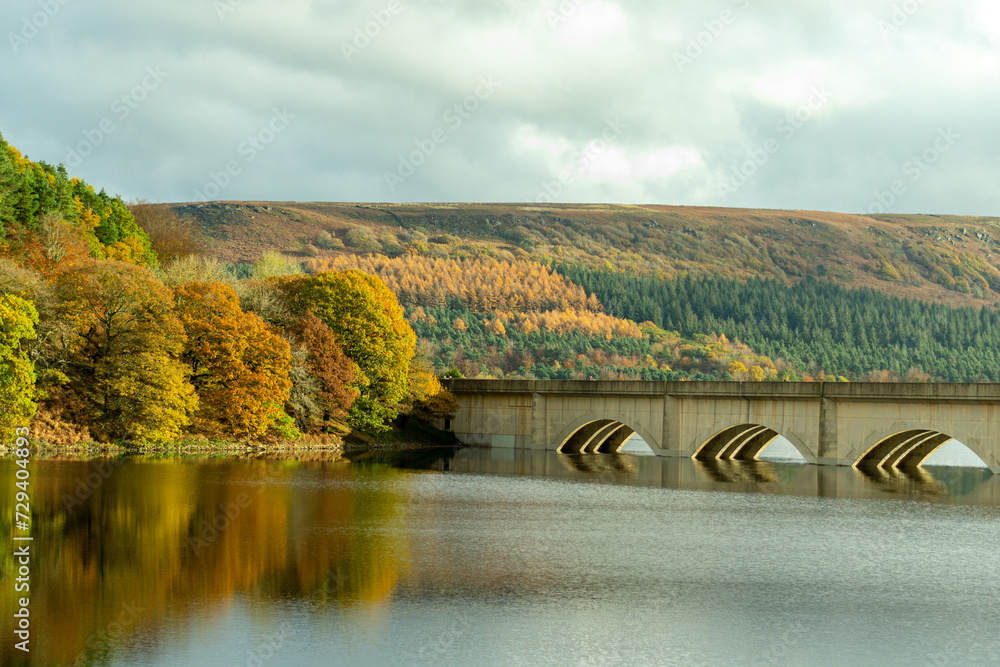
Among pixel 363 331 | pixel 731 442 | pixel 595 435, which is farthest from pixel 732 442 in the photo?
pixel 363 331

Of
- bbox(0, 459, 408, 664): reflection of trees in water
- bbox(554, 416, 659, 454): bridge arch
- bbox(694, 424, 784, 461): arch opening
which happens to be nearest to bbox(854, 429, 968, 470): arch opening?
bbox(694, 424, 784, 461): arch opening

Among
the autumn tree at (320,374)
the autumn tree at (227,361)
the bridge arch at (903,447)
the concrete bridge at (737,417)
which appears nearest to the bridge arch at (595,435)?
the concrete bridge at (737,417)

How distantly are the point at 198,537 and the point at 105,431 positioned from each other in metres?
33.1

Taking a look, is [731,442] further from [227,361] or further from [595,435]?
[227,361]

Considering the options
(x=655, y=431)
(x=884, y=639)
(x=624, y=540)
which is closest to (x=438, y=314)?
(x=655, y=431)

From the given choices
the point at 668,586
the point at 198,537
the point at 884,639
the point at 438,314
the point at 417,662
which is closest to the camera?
the point at 417,662

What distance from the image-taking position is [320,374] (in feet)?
243

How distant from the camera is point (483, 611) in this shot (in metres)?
21.4

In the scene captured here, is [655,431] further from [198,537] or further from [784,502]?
[198,537]

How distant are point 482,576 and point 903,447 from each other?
60.1 m

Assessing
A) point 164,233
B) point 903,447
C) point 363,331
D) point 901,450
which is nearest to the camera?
point 903,447

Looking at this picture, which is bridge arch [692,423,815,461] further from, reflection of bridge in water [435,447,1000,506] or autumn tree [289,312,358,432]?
autumn tree [289,312,358,432]

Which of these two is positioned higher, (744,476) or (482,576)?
(744,476)

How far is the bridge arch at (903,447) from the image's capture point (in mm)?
65625
